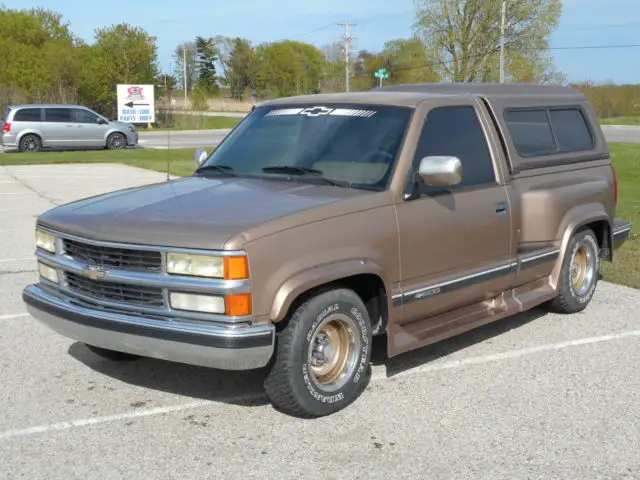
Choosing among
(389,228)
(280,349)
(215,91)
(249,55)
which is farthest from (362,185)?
(249,55)

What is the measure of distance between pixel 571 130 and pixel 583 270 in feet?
4.02

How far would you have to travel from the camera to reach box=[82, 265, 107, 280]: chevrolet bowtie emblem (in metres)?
4.53

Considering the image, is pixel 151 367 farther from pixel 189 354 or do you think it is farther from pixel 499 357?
pixel 499 357

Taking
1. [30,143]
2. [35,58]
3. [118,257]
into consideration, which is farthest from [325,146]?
[35,58]

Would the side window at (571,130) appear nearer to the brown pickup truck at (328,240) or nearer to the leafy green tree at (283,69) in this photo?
the brown pickup truck at (328,240)

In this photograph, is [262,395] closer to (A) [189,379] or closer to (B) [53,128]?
(A) [189,379]

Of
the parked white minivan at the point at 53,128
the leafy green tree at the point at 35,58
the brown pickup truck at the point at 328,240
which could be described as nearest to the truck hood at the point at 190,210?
the brown pickup truck at the point at 328,240

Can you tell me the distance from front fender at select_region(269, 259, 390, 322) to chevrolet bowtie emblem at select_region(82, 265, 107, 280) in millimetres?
992

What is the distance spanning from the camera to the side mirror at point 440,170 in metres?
4.96

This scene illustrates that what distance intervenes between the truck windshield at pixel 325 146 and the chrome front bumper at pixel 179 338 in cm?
137

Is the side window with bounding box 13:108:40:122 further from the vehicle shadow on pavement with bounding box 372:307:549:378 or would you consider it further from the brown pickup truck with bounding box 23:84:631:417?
the vehicle shadow on pavement with bounding box 372:307:549:378

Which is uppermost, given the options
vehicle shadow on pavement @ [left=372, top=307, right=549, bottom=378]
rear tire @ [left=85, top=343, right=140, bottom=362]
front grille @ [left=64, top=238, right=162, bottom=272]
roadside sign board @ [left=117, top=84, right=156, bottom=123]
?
roadside sign board @ [left=117, top=84, right=156, bottom=123]

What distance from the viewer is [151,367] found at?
559cm

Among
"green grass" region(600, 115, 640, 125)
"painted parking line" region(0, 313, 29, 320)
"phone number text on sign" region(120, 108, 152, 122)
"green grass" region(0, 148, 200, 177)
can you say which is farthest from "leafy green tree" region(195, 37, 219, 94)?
"painted parking line" region(0, 313, 29, 320)
